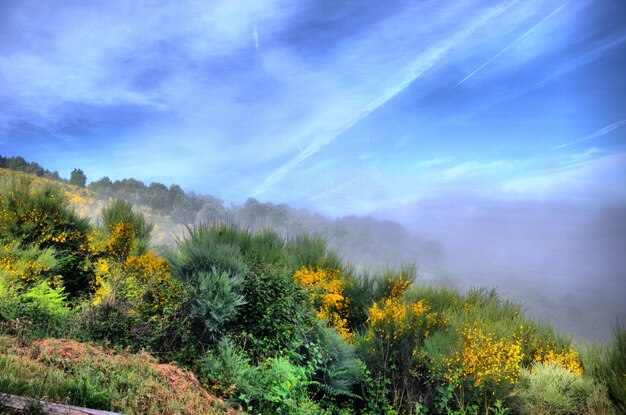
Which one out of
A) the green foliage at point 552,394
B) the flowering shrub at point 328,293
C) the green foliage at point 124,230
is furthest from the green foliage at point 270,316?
the green foliage at point 124,230

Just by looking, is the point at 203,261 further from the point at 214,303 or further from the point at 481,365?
the point at 481,365

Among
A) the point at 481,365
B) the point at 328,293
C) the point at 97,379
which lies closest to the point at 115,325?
the point at 97,379

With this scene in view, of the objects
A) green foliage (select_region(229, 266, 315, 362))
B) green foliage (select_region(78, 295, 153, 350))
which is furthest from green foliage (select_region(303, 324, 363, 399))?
green foliage (select_region(78, 295, 153, 350))

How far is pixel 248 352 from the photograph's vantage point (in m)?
6.93

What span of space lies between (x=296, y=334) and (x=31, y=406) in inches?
166

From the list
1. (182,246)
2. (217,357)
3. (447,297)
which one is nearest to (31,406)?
(217,357)

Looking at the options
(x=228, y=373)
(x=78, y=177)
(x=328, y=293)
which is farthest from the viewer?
(x=78, y=177)

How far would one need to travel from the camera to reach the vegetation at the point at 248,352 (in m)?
5.24

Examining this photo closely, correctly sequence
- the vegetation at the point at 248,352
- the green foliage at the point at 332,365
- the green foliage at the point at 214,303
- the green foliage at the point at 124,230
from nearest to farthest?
1. the vegetation at the point at 248,352
2. the green foliage at the point at 214,303
3. the green foliage at the point at 332,365
4. the green foliage at the point at 124,230

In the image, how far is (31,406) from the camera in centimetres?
382

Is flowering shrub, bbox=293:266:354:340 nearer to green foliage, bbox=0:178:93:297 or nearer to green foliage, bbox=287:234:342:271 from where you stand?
Result: green foliage, bbox=287:234:342:271

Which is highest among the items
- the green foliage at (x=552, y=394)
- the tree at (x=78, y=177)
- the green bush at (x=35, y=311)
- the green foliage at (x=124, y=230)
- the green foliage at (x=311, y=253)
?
the tree at (x=78, y=177)

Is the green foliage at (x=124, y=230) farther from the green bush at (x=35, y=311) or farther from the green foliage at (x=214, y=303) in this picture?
the green foliage at (x=214, y=303)

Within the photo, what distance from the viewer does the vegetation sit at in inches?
206
